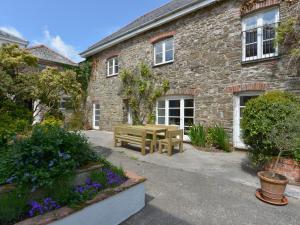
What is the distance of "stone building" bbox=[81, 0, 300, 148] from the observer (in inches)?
251

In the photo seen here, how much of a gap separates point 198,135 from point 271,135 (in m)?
3.75

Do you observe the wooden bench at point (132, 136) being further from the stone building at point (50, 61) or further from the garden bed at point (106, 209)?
the stone building at point (50, 61)

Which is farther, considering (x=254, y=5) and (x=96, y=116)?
(x=96, y=116)

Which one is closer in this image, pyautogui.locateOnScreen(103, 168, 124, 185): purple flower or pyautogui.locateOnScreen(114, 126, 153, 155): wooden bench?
pyautogui.locateOnScreen(103, 168, 124, 185): purple flower

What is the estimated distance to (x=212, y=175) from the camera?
15.3ft

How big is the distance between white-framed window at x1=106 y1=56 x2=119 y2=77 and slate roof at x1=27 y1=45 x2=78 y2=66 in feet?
14.7

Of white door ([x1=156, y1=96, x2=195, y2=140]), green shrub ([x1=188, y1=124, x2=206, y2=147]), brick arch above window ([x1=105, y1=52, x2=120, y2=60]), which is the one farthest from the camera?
brick arch above window ([x1=105, y1=52, x2=120, y2=60])

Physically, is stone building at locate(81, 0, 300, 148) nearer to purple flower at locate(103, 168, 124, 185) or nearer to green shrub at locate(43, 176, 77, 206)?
purple flower at locate(103, 168, 124, 185)

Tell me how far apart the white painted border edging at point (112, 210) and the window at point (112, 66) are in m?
9.68

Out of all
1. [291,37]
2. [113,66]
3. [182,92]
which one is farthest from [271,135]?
[113,66]

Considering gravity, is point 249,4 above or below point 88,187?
above

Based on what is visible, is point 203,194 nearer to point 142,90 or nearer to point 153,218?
point 153,218

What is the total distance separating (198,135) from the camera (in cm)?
759

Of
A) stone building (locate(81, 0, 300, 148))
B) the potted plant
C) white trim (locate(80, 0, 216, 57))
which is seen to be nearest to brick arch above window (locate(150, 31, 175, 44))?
stone building (locate(81, 0, 300, 148))
